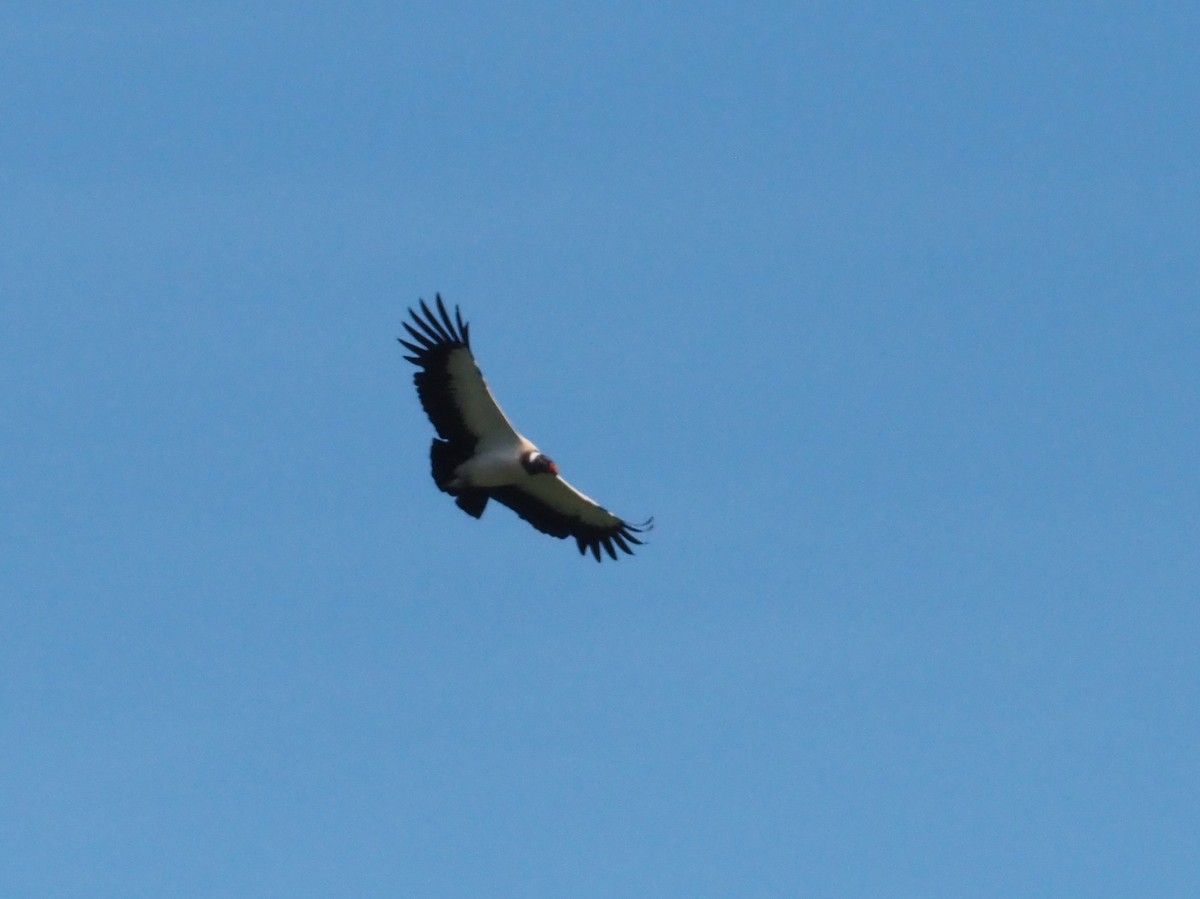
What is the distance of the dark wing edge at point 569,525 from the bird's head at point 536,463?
1.72 m

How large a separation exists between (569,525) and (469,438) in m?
3.71

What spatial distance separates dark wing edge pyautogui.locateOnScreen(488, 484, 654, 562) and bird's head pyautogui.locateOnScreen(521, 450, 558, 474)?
172cm

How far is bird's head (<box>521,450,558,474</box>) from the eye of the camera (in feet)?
160

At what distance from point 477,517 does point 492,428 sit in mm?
1852

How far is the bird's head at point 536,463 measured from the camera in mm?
48750

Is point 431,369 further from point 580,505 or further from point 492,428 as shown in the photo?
point 580,505

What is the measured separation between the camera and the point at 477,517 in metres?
49.2

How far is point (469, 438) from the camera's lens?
160ft

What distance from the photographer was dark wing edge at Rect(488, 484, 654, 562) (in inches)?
1998

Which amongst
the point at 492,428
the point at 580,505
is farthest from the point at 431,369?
the point at 580,505

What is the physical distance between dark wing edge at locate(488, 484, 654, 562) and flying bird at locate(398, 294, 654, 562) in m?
0.05

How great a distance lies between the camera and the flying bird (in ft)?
157

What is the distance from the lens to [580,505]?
50844 mm

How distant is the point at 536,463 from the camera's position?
48.8 meters
